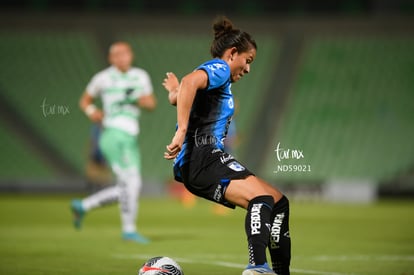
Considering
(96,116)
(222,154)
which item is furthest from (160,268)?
(96,116)

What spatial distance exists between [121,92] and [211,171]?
528 centimetres

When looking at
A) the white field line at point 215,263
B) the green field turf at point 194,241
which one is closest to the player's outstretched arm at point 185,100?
the green field turf at point 194,241

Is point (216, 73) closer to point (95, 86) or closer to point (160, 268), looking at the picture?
point (160, 268)

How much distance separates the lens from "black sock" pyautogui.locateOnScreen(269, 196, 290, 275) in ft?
19.8

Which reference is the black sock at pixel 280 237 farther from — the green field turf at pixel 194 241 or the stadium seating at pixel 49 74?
the stadium seating at pixel 49 74

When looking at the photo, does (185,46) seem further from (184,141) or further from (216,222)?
(184,141)

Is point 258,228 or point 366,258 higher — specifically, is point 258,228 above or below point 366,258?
below

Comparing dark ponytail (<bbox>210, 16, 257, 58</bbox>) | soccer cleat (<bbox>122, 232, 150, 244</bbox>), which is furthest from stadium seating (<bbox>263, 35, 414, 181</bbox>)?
dark ponytail (<bbox>210, 16, 257, 58</bbox>)

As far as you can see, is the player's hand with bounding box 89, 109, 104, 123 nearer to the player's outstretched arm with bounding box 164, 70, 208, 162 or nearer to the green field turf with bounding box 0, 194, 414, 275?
the green field turf with bounding box 0, 194, 414, 275

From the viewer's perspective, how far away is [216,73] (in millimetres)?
5691

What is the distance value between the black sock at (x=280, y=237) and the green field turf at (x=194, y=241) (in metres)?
1.30

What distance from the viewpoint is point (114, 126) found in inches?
429

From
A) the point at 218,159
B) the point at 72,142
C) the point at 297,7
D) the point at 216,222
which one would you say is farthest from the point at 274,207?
the point at 297,7

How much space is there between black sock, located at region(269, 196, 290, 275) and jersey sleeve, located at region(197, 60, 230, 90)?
101 centimetres
